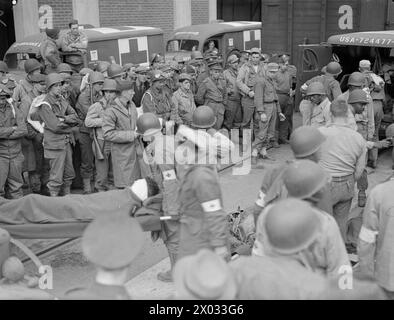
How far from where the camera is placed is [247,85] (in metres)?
10.8

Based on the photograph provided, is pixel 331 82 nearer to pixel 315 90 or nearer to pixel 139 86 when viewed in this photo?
pixel 315 90

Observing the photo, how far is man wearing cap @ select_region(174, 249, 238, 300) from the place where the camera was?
2.57 metres

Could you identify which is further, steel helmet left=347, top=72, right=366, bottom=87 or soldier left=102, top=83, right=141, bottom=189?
steel helmet left=347, top=72, right=366, bottom=87

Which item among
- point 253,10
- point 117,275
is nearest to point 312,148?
point 117,275

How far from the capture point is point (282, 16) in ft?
67.1

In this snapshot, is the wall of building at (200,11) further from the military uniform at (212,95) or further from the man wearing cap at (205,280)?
the man wearing cap at (205,280)

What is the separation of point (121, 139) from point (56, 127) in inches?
37.6

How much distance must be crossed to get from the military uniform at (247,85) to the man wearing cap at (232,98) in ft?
0.55

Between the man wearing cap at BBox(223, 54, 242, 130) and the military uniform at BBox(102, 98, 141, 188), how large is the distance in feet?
12.1

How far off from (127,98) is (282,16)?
45.8ft

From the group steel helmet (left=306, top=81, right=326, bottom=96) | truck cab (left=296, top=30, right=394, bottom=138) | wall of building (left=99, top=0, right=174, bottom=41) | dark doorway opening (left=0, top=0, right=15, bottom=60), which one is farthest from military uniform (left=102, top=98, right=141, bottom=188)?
dark doorway opening (left=0, top=0, right=15, bottom=60)

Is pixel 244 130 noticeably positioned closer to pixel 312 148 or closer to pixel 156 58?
pixel 156 58

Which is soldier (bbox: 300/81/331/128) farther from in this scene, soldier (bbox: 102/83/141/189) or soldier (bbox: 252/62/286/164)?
soldier (bbox: 102/83/141/189)

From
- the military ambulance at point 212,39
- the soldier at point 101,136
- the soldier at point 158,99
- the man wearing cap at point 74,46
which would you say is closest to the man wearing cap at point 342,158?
the soldier at point 101,136
